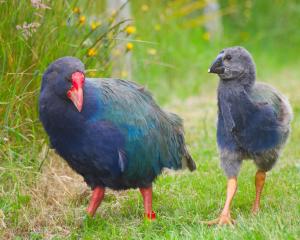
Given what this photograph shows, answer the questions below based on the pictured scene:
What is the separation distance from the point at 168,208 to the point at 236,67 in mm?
1126

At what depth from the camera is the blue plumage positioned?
182 inches

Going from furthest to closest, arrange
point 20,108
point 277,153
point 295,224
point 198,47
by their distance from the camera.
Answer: point 198,47
point 20,108
point 277,153
point 295,224

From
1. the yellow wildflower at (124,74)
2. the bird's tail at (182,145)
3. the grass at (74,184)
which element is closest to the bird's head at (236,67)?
the bird's tail at (182,145)

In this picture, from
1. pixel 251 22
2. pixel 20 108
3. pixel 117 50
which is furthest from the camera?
pixel 251 22

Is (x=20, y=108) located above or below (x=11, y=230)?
above

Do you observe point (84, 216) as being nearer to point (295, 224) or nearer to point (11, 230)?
point (11, 230)

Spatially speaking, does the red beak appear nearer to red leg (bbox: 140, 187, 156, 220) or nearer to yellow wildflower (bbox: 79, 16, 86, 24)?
red leg (bbox: 140, 187, 156, 220)

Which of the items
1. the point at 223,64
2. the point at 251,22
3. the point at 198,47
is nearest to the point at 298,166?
the point at 223,64

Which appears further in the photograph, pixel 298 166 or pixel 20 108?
pixel 298 166

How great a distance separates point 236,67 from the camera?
16.4ft

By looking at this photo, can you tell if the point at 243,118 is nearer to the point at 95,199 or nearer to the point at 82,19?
the point at 95,199

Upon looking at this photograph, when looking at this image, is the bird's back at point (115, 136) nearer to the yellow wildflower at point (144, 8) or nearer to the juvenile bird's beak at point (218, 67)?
the juvenile bird's beak at point (218, 67)

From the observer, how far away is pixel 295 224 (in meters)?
4.43

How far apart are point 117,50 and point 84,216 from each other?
287 centimetres
